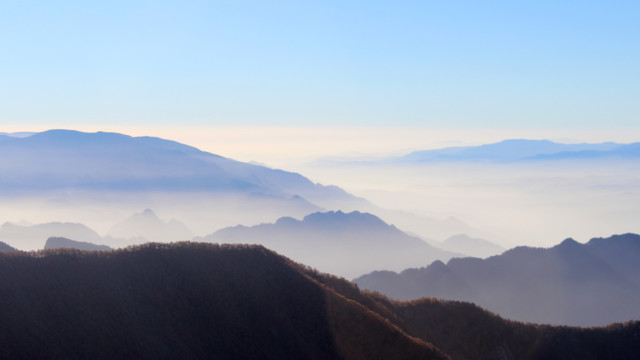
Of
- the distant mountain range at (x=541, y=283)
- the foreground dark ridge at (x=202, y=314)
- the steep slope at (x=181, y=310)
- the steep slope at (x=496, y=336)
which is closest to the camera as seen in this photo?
the steep slope at (x=181, y=310)

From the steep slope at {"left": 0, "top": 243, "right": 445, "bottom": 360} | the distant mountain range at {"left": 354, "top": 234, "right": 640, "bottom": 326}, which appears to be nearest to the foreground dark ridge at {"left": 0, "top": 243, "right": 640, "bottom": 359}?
the steep slope at {"left": 0, "top": 243, "right": 445, "bottom": 360}

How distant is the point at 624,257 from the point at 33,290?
18043 cm

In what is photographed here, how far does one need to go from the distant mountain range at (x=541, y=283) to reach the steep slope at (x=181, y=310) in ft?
389

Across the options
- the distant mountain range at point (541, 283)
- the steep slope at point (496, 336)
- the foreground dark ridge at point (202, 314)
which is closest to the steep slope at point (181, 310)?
the foreground dark ridge at point (202, 314)

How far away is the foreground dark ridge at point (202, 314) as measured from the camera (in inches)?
1168

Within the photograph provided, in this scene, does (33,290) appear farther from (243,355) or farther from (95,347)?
(243,355)

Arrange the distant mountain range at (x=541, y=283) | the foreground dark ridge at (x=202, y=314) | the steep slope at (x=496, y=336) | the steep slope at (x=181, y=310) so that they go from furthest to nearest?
the distant mountain range at (x=541, y=283), the steep slope at (x=496, y=336), the foreground dark ridge at (x=202, y=314), the steep slope at (x=181, y=310)

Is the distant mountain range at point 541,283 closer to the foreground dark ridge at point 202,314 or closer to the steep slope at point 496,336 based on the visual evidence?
the steep slope at point 496,336

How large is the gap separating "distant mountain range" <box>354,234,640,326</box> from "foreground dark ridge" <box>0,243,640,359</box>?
116m

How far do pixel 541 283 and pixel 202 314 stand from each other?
14834cm

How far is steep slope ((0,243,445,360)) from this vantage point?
96.7ft

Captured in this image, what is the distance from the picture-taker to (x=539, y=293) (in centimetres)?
16188

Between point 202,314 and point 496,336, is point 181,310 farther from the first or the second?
point 496,336

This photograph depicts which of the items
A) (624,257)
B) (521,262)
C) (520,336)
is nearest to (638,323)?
(520,336)
